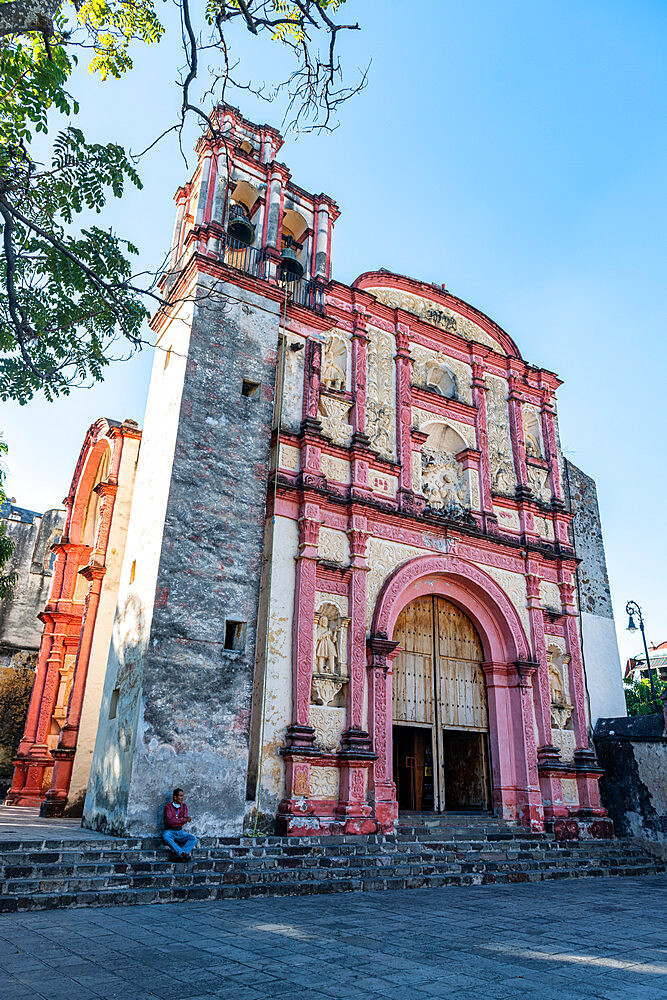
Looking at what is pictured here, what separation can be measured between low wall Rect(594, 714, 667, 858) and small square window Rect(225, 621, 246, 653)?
8.05 meters

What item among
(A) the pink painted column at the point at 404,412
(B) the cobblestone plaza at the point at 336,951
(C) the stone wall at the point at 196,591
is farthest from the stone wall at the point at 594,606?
(C) the stone wall at the point at 196,591

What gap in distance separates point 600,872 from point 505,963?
6796 millimetres

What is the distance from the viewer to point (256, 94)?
191 inches

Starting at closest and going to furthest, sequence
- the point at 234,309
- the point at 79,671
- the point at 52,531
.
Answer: the point at 234,309, the point at 79,671, the point at 52,531

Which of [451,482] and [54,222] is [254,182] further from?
[54,222]

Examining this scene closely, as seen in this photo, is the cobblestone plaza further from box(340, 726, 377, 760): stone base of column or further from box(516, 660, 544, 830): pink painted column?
box(516, 660, 544, 830): pink painted column

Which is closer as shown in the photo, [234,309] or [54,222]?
[54,222]

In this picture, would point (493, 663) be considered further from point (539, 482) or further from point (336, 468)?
point (336, 468)

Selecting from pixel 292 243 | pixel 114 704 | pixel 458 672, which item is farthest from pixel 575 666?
pixel 292 243

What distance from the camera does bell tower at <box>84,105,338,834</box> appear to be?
8555 mm

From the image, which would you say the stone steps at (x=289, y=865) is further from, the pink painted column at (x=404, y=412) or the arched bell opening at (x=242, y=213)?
the arched bell opening at (x=242, y=213)

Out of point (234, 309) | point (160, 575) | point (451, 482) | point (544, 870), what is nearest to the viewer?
point (160, 575)

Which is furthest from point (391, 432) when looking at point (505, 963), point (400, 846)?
point (505, 963)

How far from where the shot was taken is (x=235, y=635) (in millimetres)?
9445
